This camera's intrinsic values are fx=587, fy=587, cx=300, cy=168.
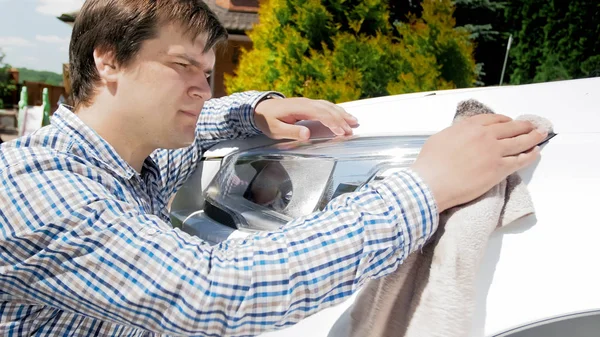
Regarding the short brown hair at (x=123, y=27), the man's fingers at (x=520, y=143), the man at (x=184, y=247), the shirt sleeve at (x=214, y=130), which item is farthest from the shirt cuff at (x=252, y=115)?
the man's fingers at (x=520, y=143)

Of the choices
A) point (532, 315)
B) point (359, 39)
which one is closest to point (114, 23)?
point (532, 315)

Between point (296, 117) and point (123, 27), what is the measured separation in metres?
0.66

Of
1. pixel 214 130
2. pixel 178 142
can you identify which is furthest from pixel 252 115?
pixel 178 142

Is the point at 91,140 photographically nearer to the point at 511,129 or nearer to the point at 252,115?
the point at 252,115

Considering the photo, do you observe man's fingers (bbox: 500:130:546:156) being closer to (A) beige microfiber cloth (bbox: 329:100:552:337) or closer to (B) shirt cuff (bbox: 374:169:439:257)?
(A) beige microfiber cloth (bbox: 329:100:552:337)

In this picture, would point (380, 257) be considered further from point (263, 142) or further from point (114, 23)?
point (263, 142)

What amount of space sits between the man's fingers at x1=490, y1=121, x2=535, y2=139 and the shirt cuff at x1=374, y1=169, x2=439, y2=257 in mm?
194

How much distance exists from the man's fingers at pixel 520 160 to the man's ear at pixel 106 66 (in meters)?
0.85

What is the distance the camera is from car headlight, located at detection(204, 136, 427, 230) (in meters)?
1.42

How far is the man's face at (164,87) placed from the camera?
129 cm

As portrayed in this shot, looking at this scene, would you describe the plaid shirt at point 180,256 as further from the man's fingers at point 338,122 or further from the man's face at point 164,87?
the man's fingers at point 338,122

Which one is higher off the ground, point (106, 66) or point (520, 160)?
point (106, 66)

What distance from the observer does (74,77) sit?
1.50 m

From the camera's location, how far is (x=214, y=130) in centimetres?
197
